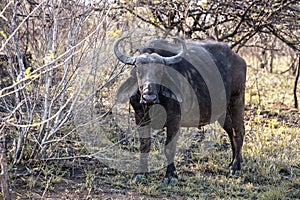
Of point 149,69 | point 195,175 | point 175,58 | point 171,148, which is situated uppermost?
point 175,58

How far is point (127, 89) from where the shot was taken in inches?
196

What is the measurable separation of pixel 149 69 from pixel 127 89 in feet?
1.45

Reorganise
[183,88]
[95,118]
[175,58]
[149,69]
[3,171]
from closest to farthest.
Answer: [3,171], [149,69], [175,58], [183,88], [95,118]

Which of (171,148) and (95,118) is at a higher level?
(95,118)

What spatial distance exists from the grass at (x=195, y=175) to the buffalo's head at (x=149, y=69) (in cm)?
98

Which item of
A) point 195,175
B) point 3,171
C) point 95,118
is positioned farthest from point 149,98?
point 3,171

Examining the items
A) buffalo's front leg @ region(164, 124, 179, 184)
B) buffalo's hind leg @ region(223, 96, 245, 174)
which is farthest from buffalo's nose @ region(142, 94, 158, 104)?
buffalo's hind leg @ region(223, 96, 245, 174)

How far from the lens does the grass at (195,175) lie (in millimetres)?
4488

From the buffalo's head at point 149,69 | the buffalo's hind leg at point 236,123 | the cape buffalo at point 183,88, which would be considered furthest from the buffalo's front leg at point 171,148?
the buffalo's hind leg at point 236,123

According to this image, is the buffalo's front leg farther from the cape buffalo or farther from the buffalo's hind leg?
the buffalo's hind leg

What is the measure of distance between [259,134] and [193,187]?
2.54 metres

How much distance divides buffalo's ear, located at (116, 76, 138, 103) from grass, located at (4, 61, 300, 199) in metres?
0.83

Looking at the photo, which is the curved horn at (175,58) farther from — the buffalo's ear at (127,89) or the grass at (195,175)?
the grass at (195,175)

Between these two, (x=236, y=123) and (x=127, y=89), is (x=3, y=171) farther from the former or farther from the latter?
(x=236, y=123)
